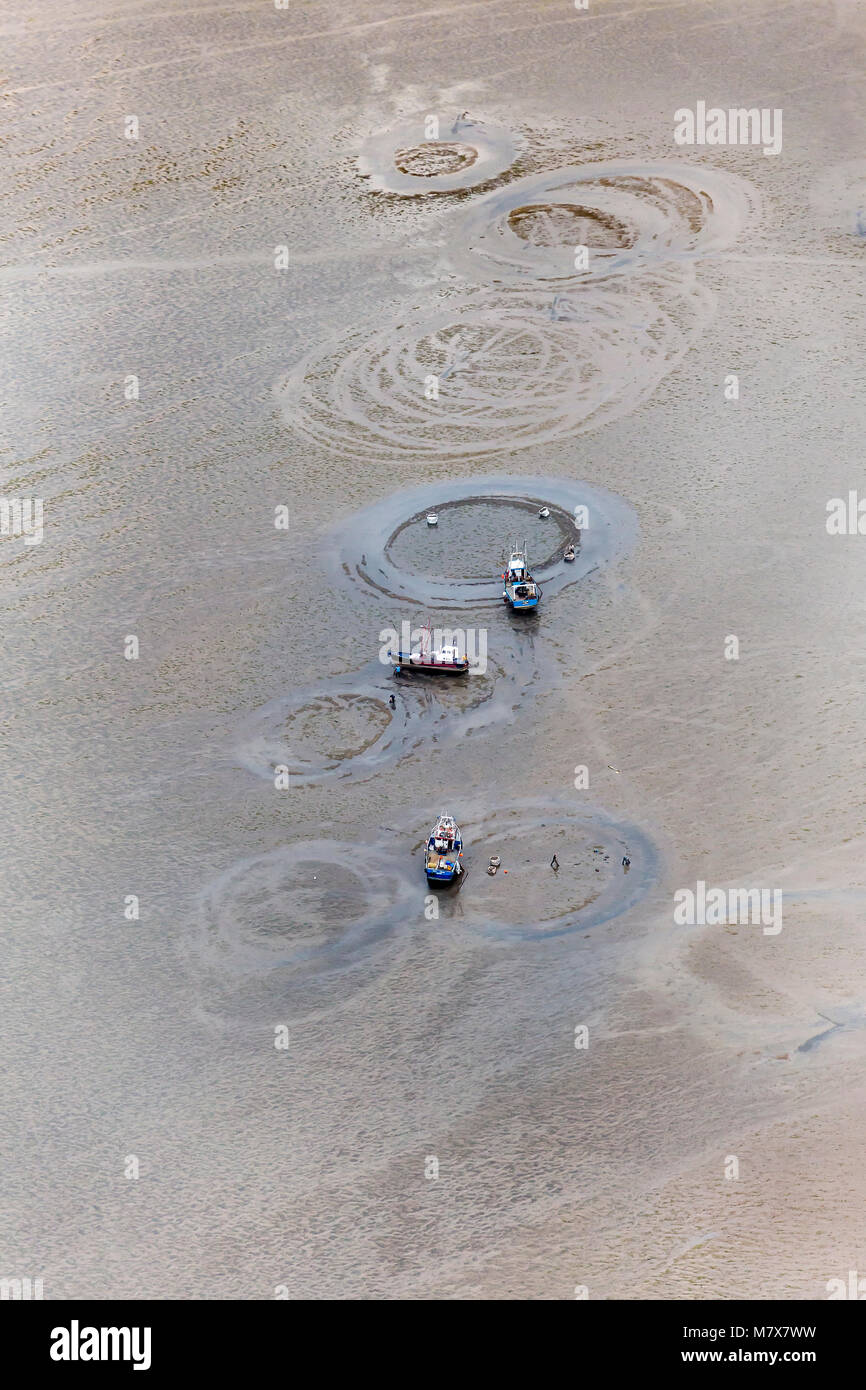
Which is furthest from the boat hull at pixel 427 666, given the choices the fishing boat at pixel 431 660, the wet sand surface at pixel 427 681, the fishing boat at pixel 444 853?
the fishing boat at pixel 444 853

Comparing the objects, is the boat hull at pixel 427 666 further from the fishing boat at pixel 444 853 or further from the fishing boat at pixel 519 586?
the fishing boat at pixel 444 853

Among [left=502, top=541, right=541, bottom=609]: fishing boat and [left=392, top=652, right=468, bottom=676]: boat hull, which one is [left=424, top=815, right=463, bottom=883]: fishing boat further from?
[left=502, top=541, right=541, bottom=609]: fishing boat

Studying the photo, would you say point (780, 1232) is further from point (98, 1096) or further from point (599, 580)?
point (599, 580)

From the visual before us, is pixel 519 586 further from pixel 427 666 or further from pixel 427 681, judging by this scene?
pixel 427 681

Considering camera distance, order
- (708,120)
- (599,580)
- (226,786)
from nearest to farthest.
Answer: (226,786), (599,580), (708,120)

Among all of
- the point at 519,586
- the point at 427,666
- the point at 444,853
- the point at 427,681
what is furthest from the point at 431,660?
the point at 444,853

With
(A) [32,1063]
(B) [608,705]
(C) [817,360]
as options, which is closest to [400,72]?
(C) [817,360]
